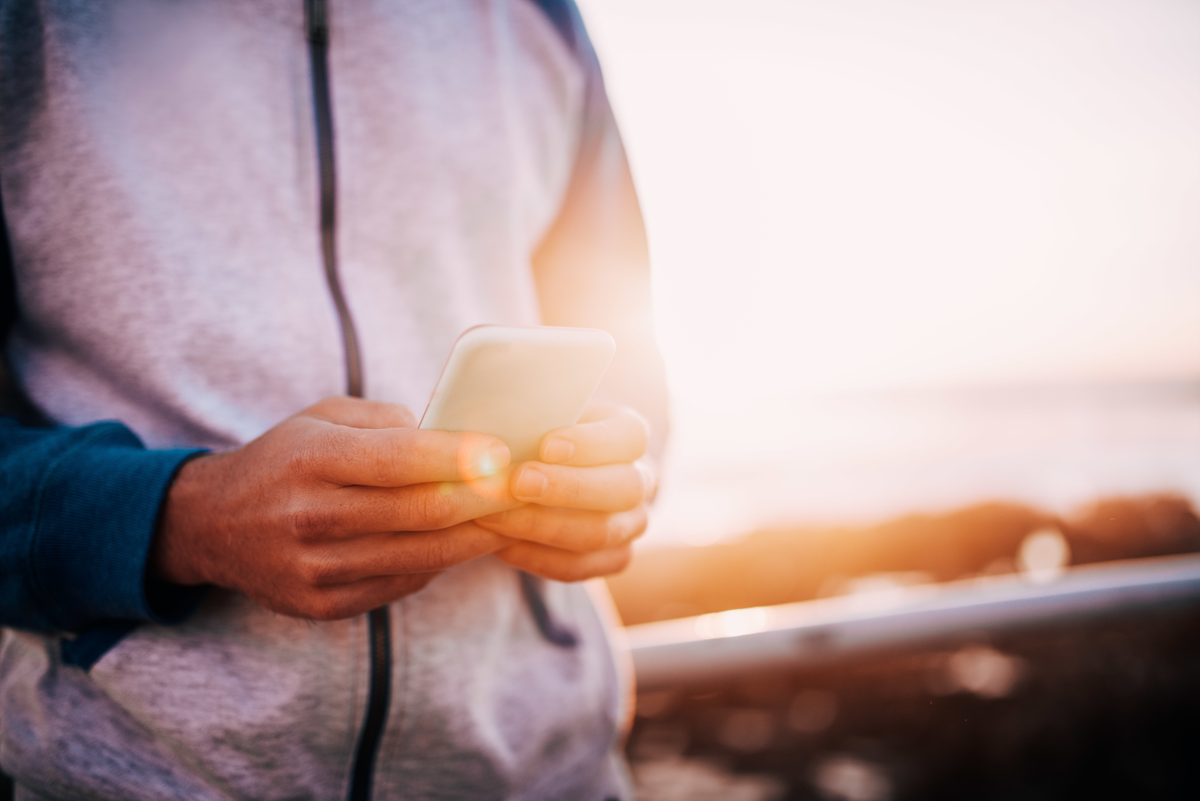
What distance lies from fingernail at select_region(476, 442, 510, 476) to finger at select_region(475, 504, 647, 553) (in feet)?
0.50

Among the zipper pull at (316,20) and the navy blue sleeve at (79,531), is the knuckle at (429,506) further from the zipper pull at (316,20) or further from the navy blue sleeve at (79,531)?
the zipper pull at (316,20)

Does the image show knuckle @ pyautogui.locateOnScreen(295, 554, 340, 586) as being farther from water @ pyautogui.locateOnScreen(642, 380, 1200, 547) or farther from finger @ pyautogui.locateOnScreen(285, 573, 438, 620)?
water @ pyautogui.locateOnScreen(642, 380, 1200, 547)

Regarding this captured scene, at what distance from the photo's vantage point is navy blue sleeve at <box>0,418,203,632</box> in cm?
72

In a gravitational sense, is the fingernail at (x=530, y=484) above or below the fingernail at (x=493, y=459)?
below

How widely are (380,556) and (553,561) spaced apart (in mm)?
303

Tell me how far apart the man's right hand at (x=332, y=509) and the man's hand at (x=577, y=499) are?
49 mm

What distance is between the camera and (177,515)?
0.74 meters

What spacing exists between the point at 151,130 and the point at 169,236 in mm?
176

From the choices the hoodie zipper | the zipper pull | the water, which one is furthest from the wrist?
the water

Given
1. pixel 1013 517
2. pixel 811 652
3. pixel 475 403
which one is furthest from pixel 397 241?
pixel 1013 517

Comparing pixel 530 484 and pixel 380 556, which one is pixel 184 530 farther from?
pixel 530 484

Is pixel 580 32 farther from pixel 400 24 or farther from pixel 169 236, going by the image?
pixel 169 236

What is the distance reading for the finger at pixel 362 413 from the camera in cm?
71

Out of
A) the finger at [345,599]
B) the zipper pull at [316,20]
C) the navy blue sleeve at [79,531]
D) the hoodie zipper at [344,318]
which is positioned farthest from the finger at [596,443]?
the zipper pull at [316,20]
